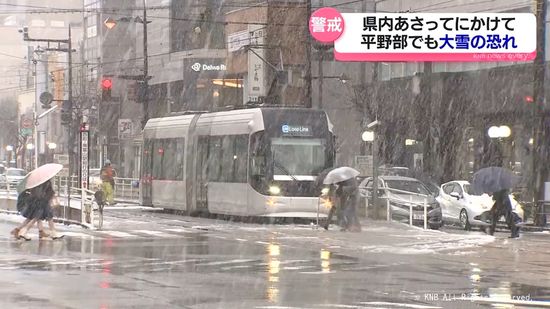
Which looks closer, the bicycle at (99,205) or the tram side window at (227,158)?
the bicycle at (99,205)

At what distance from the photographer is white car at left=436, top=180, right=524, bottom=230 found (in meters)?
26.9

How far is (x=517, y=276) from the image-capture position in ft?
47.2

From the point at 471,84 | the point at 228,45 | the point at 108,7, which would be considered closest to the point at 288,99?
the point at 228,45

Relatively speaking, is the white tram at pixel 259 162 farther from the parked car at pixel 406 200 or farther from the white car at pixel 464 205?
the white car at pixel 464 205

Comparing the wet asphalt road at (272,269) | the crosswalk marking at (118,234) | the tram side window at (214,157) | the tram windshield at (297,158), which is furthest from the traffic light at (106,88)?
the crosswalk marking at (118,234)

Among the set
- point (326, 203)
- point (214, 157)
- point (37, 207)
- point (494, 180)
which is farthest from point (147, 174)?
point (494, 180)

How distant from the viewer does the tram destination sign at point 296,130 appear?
1019 inches

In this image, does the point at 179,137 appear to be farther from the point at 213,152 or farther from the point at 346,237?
the point at 346,237

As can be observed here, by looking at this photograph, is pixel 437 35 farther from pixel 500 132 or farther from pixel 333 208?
pixel 333 208

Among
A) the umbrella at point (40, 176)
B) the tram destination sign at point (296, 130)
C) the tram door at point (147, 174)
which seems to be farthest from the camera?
the tram door at point (147, 174)

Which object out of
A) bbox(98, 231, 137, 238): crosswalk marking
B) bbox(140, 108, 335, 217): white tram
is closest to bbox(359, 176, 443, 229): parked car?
bbox(140, 108, 335, 217): white tram

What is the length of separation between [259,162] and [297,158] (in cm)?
118

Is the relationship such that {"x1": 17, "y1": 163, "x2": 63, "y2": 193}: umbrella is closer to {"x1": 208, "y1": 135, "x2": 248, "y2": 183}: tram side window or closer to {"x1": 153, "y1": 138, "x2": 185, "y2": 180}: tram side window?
{"x1": 208, "y1": 135, "x2": 248, "y2": 183}: tram side window

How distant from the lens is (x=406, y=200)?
2666 cm
